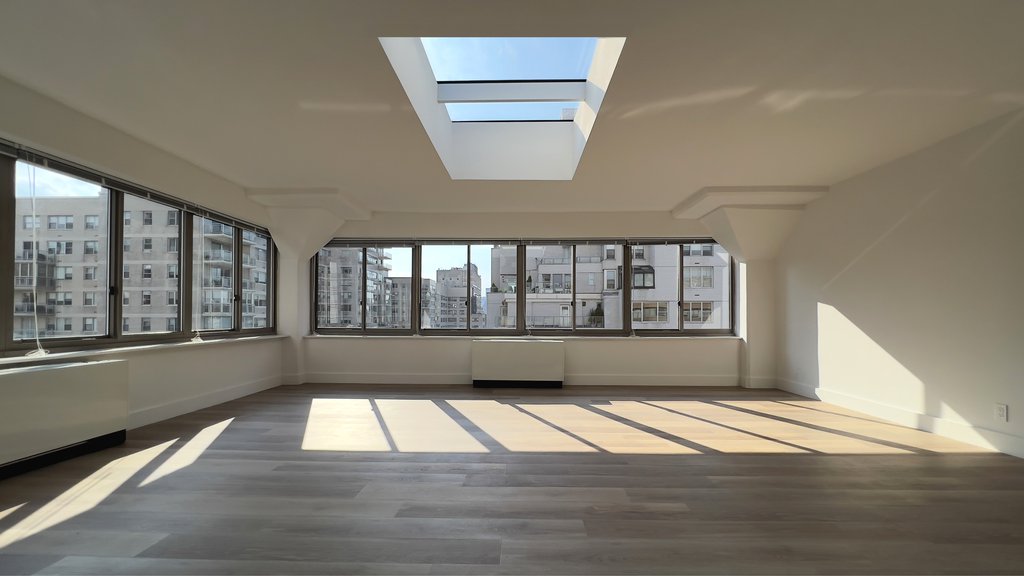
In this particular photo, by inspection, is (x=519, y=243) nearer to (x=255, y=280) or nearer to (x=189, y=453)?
(x=255, y=280)

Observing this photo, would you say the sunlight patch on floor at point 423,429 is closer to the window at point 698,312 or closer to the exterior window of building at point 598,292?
the exterior window of building at point 598,292

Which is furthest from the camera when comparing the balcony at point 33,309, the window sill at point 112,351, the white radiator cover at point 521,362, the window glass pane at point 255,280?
the white radiator cover at point 521,362

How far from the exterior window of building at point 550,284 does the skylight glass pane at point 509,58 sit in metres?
3.48

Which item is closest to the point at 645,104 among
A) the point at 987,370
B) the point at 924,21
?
the point at 924,21

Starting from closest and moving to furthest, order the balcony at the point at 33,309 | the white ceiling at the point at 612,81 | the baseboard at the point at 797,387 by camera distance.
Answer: the white ceiling at the point at 612,81
the balcony at the point at 33,309
the baseboard at the point at 797,387

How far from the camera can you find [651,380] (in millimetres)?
6691

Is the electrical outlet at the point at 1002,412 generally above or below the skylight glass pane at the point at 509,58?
below

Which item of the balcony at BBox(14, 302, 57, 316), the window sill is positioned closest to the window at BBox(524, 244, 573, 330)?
the window sill

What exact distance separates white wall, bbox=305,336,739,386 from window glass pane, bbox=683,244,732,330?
41 centimetres

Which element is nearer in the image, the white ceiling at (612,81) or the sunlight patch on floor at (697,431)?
the white ceiling at (612,81)

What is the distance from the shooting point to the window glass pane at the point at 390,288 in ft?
23.3

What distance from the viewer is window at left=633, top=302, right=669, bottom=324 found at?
7.04m

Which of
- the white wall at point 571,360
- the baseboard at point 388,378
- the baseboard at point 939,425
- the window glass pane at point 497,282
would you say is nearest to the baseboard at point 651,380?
the white wall at point 571,360

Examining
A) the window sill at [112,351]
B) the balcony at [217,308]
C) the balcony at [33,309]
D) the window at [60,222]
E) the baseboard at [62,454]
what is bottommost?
the baseboard at [62,454]
